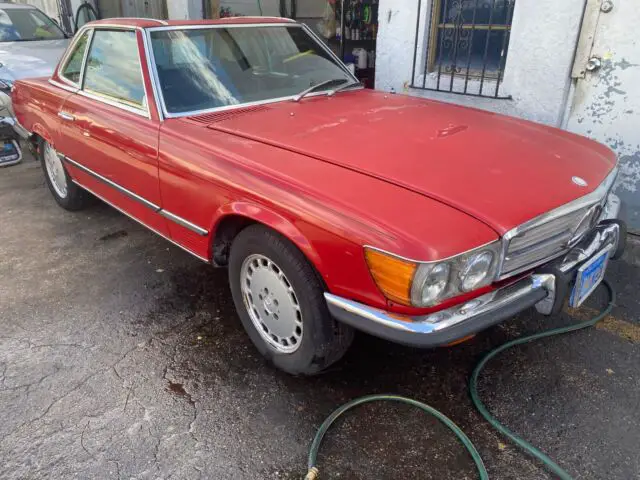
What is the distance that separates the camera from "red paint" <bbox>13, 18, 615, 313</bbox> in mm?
1944

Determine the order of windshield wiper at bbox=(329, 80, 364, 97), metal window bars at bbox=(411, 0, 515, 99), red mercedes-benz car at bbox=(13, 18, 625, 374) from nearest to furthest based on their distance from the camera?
red mercedes-benz car at bbox=(13, 18, 625, 374) < windshield wiper at bbox=(329, 80, 364, 97) < metal window bars at bbox=(411, 0, 515, 99)

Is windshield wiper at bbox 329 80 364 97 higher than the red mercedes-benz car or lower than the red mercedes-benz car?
higher

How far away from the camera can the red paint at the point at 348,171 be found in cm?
194

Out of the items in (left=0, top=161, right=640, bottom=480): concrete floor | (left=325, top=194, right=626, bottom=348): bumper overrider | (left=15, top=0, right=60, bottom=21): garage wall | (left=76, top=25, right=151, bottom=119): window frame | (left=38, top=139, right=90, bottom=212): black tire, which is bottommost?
(left=0, top=161, right=640, bottom=480): concrete floor

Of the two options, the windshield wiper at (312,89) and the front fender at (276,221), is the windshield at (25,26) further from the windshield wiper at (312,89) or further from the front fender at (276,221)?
the front fender at (276,221)

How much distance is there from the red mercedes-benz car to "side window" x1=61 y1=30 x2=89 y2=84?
0.12 ft

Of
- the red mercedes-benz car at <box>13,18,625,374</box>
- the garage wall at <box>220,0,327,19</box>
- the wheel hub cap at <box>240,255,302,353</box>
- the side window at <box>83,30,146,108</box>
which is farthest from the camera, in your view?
the garage wall at <box>220,0,327,19</box>

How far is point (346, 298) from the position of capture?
80.7 inches

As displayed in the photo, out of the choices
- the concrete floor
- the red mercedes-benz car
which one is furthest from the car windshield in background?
the concrete floor

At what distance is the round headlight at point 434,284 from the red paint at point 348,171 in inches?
2.3

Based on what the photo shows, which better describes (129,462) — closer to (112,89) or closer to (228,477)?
(228,477)

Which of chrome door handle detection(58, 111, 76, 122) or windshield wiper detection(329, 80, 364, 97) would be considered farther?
chrome door handle detection(58, 111, 76, 122)

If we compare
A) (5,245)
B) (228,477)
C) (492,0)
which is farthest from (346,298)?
(492,0)

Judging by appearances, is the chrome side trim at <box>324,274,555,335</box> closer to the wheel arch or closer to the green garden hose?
the wheel arch
